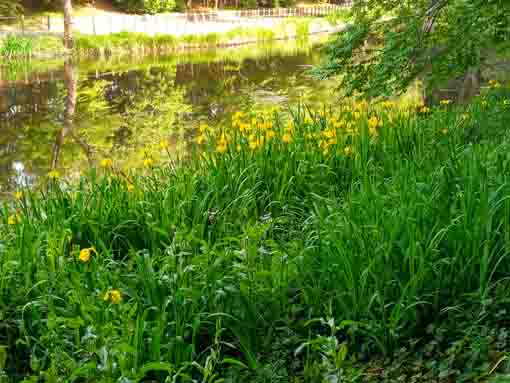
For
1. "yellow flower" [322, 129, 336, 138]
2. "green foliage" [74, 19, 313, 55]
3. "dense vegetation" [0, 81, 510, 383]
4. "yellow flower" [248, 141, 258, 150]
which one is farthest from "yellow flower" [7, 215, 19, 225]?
"green foliage" [74, 19, 313, 55]

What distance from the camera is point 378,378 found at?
277 cm

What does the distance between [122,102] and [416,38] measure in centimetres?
1209

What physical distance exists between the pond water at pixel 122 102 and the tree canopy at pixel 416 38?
2.90 ft

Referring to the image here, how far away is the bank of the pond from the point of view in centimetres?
2285

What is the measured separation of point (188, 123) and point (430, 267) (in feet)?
36.2

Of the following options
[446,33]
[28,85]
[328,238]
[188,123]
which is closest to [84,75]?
[28,85]

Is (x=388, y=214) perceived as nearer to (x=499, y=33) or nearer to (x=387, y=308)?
(x=387, y=308)

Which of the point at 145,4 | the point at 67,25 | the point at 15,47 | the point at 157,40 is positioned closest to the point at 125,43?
the point at 157,40

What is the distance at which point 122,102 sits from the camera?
1675 cm

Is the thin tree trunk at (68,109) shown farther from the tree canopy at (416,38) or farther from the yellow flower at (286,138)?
the tree canopy at (416,38)

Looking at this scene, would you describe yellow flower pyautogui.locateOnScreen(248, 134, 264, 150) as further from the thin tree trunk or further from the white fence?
the white fence

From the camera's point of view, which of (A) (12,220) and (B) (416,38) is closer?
(A) (12,220)

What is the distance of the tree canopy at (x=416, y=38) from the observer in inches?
231

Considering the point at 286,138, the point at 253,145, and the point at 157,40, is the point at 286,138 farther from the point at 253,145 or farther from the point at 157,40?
the point at 157,40
